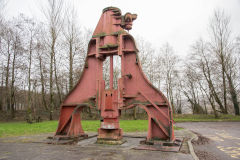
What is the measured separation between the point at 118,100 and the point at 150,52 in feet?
77.0

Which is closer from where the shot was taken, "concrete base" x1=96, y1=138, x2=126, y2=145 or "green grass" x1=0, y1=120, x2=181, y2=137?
"concrete base" x1=96, y1=138, x2=126, y2=145

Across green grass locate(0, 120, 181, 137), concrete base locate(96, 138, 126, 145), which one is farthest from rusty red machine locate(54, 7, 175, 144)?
green grass locate(0, 120, 181, 137)

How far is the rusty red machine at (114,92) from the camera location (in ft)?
24.1

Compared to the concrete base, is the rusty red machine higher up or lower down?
higher up

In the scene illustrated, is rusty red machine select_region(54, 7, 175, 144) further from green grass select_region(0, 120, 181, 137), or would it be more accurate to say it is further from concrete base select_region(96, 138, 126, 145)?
green grass select_region(0, 120, 181, 137)

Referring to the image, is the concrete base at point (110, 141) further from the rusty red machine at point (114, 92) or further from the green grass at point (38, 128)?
the green grass at point (38, 128)

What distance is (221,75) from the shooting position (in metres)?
27.1

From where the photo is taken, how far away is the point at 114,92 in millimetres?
7922

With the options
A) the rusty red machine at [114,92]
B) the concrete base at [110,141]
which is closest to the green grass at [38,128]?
the rusty red machine at [114,92]

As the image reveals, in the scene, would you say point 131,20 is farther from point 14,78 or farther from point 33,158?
point 14,78

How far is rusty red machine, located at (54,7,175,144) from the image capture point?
735 centimetres

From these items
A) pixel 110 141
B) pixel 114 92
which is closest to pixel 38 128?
pixel 110 141

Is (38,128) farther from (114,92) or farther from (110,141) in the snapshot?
(114,92)

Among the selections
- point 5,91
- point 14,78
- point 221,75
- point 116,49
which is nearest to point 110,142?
point 116,49
